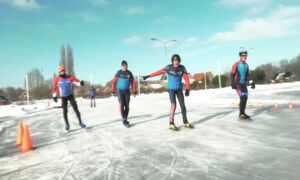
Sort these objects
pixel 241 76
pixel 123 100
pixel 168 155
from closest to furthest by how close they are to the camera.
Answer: pixel 168 155 → pixel 241 76 → pixel 123 100

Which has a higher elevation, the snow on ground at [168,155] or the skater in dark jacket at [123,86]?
the skater in dark jacket at [123,86]

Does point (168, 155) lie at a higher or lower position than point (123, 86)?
lower

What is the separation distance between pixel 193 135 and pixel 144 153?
1762 mm

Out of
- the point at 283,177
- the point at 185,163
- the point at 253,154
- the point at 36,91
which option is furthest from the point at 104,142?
the point at 36,91

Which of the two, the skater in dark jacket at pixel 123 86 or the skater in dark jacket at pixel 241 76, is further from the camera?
the skater in dark jacket at pixel 123 86

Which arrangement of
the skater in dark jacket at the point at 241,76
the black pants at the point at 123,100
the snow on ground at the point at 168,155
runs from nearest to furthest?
the snow on ground at the point at 168,155, the skater in dark jacket at the point at 241,76, the black pants at the point at 123,100

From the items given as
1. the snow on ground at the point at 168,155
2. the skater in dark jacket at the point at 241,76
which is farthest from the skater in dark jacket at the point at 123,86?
the skater in dark jacket at the point at 241,76

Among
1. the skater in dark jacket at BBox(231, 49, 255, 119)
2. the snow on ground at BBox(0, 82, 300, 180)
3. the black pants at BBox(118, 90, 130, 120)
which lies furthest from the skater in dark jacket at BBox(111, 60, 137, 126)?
the skater in dark jacket at BBox(231, 49, 255, 119)

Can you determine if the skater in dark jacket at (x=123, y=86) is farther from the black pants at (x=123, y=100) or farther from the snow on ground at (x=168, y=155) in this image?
the snow on ground at (x=168, y=155)

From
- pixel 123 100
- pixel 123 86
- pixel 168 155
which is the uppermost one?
pixel 123 86

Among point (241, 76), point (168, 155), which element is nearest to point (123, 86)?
point (241, 76)

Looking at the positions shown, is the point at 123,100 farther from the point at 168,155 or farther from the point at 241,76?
the point at 168,155

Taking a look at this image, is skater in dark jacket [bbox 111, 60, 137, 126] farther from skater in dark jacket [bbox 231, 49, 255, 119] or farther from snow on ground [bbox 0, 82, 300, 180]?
skater in dark jacket [bbox 231, 49, 255, 119]

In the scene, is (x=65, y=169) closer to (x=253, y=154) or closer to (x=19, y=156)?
(x=19, y=156)
